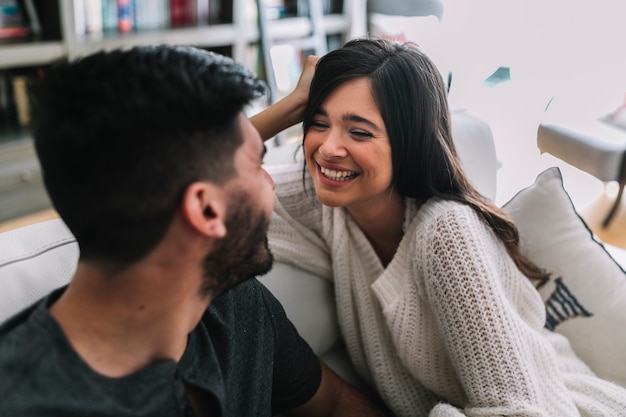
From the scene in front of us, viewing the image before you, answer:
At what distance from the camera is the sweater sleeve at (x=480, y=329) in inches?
42.1

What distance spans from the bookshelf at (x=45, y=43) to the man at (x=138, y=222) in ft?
6.13

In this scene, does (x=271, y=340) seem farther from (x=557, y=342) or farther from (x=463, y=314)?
(x=557, y=342)

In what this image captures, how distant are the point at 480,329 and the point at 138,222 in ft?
2.21

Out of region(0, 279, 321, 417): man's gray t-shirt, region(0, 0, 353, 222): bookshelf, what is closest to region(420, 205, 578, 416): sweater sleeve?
region(0, 279, 321, 417): man's gray t-shirt

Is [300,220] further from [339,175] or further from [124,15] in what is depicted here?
[124,15]

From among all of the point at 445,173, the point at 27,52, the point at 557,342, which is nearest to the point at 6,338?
the point at 445,173

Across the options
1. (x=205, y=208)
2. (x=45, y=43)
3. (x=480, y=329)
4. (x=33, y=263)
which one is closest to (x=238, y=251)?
(x=205, y=208)

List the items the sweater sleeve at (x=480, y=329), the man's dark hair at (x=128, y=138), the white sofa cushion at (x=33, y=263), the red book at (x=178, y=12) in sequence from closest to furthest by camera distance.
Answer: the man's dark hair at (x=128, y=138) < the white sofa cushion at (x=33, y=263) < the sweater sleeve at (x=480, y=329) < the red book at (x=178, y=12)

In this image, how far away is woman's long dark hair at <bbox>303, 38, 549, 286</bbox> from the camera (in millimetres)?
1155

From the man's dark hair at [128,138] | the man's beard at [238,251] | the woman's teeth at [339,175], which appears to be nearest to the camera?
the man's dark hair at [128,138]

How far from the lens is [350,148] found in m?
1.15

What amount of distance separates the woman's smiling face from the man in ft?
1.08

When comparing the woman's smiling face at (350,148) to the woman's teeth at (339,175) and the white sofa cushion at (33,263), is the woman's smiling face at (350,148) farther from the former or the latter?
the white sofa cushion at (33,263)

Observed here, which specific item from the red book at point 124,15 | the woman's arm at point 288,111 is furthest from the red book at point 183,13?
the woman's arm at point 288,111
